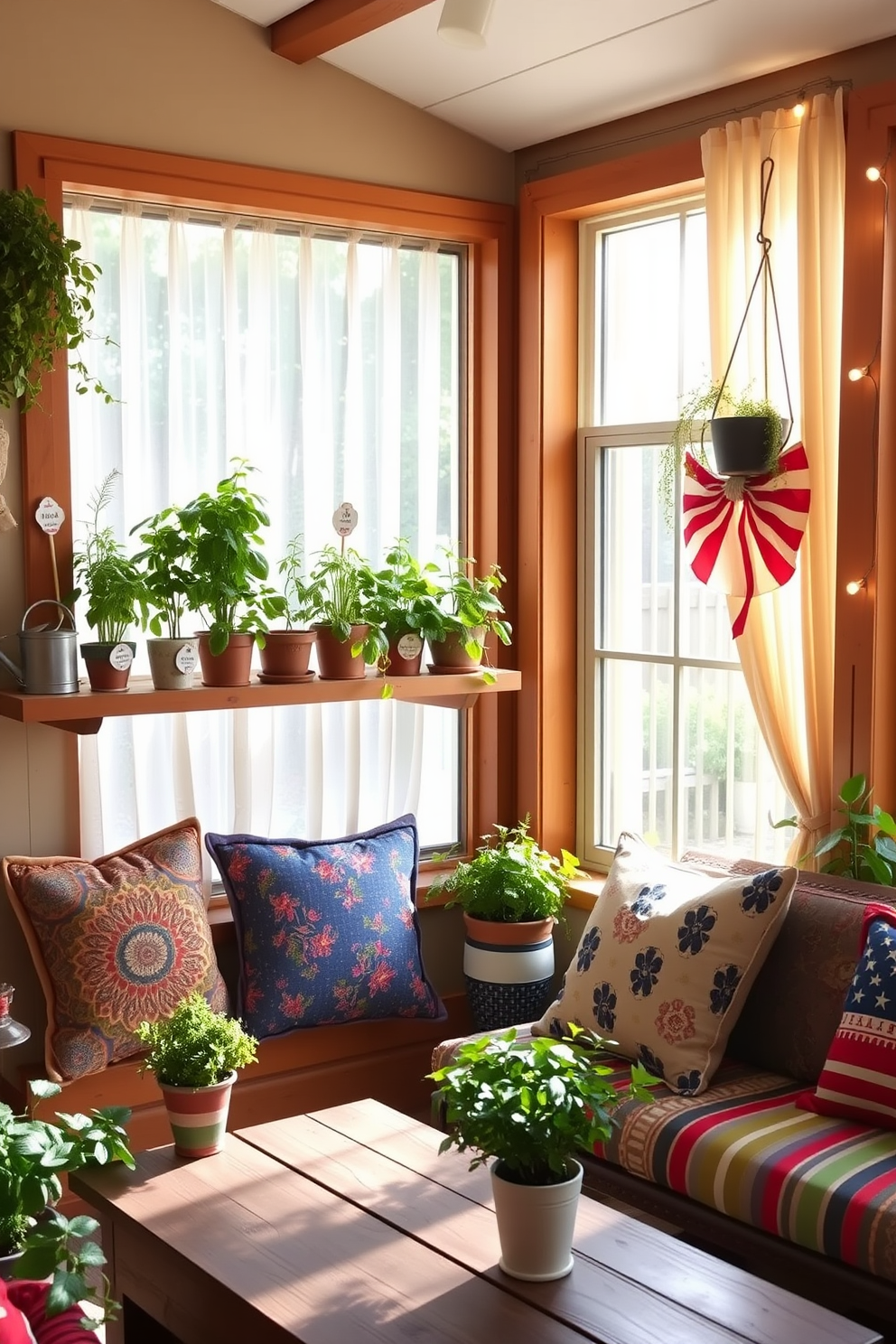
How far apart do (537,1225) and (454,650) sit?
6.64ft

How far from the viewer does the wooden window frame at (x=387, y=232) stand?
3467mm

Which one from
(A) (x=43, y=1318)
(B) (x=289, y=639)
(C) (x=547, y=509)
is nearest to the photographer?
(A) (x=43, y=1318)

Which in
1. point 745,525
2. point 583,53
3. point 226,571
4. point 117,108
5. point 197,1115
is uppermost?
point 583,53

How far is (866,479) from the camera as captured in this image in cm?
321

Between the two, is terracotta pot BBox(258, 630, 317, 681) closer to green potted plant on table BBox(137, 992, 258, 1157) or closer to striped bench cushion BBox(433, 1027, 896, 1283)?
green potted plant on table BBox(137, 992, 258, 1157)

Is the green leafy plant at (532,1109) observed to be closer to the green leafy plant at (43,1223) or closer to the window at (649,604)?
the green leafy plant at (43,1223)

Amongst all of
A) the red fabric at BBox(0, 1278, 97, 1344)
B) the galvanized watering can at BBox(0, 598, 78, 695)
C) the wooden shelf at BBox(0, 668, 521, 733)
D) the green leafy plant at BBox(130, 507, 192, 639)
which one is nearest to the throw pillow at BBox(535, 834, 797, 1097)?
the wooden shelf at BBox(0, 668, 521, 733)

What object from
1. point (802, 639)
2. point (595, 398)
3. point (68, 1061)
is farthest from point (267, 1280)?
point (595, 398)

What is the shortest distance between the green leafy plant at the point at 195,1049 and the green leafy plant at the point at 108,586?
107 cm

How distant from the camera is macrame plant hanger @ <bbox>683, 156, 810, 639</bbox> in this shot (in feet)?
11.1

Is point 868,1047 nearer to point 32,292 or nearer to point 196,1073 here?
point 196,1073

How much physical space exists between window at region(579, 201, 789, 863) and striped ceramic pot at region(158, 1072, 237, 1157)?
1686mm

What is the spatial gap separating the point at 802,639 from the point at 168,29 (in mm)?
2185

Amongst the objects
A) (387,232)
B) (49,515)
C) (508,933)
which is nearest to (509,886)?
(508,933)
